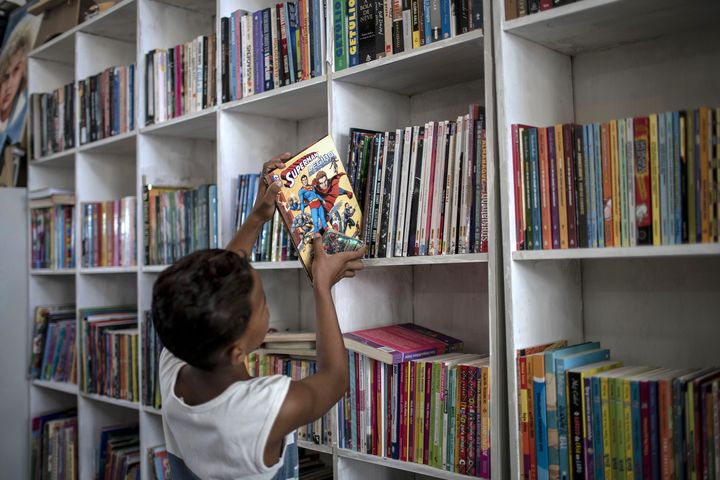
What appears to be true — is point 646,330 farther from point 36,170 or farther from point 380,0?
point 36,170

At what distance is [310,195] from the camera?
5.49 ft

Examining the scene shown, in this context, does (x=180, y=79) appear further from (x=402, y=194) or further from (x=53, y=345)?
(x=53, y=345)

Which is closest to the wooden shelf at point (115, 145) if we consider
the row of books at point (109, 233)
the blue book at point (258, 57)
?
the row of books at point (109, 233)

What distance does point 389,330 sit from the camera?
183cm

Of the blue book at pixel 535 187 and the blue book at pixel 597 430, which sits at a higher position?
the blue book at pixel 535 187

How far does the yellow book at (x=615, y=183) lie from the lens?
130 cm

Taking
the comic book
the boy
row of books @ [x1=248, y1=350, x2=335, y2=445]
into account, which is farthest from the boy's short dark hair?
row of books @ [x1=248, y1=350, x2=335, y2=445]

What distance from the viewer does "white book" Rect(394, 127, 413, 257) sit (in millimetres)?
1669

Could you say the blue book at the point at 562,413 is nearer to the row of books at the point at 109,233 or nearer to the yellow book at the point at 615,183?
the yellow book at the point at 615,183

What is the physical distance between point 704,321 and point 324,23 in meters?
1.20

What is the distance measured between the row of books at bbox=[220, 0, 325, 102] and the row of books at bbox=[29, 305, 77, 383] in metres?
1.53

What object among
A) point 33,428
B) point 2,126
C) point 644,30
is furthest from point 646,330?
point 2,126

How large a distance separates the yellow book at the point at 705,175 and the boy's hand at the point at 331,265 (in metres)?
0.77

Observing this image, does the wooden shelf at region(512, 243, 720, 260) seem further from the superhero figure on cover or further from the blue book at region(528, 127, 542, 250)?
the superhero figure on cover
